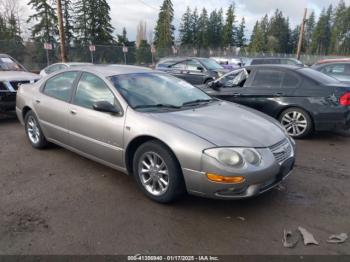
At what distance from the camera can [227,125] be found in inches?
140

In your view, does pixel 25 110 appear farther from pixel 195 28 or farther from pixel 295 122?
pixel 195 28

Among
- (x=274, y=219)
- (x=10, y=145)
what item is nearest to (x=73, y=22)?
(x=10, y=145)

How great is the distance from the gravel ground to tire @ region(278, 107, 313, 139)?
1.61 m

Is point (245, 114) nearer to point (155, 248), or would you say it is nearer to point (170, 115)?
point (170, 115)

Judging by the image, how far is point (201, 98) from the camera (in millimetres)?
4648

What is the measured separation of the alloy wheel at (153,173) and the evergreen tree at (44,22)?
41865 mm

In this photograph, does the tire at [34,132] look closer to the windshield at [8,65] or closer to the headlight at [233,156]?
the headlight at [233,156]

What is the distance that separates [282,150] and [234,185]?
2.66ft

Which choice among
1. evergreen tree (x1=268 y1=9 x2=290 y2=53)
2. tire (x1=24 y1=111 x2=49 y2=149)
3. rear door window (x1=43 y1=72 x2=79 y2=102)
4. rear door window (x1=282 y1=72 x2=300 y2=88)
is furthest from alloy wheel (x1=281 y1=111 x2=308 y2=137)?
evergreen tree (x1=268 y1=9 x2=290 y2=53)

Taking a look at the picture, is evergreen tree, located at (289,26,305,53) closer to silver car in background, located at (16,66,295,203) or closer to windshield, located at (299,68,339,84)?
windshield, located at (299,68,339,84)

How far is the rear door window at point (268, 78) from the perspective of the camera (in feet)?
22.1

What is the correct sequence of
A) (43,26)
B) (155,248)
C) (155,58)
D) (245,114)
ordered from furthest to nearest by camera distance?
(43,26)
(155,58)
(245,114)
(155,248)

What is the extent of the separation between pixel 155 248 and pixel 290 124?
4612 mm

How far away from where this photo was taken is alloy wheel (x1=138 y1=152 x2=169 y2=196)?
11.4 ft
